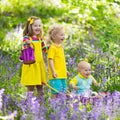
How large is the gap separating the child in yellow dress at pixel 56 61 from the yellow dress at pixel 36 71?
0.16 meters

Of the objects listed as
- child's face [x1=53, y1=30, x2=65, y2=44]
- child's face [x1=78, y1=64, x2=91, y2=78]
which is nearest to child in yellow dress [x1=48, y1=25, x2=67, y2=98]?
child's face [x1=53, y1=30, x2=65, y2=44]

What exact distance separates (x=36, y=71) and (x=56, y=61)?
29cm

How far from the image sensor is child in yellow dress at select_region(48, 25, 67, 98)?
6117 mm

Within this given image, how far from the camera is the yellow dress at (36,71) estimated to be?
245 inches

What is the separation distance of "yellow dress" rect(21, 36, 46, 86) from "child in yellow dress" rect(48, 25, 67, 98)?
16 centimetres

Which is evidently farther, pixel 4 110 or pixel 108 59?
pixel 108 59

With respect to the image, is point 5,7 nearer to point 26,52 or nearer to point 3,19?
point 3,19

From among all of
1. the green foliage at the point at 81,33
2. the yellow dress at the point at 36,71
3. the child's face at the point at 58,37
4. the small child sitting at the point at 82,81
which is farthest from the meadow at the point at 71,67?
the child's face at the point at 58,37

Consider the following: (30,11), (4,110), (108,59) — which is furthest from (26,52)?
(30,11)

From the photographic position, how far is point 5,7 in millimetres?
15961

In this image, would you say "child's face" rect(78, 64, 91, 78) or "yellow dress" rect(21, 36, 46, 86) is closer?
"child's face" rect(78, 64, 91, 78)

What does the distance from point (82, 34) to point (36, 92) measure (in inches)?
266

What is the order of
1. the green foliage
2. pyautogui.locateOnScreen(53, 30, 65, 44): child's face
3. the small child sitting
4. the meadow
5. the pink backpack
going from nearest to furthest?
the meadow, the small child sitting, the pink backpack, pyautogui.locateOnScreen(53, 30, 65, 44): child's face, the green foliage

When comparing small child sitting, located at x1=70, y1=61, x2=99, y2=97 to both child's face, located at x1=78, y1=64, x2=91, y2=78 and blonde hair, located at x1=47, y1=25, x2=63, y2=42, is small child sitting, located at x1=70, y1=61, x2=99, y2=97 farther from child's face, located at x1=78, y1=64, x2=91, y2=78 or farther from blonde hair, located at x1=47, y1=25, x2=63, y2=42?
blonde hair, located at x1=47, y1=25, x2=63, y2=42
